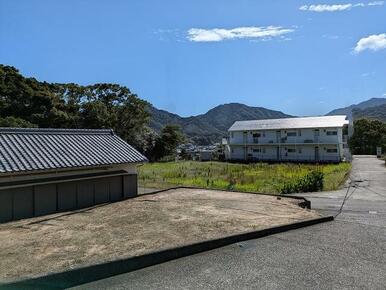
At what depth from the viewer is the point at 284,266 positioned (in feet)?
17.4

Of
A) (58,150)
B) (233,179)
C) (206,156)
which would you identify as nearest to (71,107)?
(206,156)

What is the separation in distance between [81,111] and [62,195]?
1227 inches

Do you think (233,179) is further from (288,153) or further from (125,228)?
(288,153)

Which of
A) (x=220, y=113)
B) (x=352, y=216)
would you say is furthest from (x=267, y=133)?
(x=220, y=113)

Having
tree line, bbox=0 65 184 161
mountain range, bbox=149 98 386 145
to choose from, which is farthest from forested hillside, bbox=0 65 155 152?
mountain range, bbox=149 98 386 145

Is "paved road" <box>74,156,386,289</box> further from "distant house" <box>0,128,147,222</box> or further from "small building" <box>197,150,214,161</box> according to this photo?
"small building" <box>197,150,214,161</box>

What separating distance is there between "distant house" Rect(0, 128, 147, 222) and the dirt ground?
0.72m

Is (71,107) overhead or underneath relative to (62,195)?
overhead

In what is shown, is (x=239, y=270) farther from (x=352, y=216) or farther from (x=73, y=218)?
(x=352, y=216)

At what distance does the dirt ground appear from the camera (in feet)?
17.4

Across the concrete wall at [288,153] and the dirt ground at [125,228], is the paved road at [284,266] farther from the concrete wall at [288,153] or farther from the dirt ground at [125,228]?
the concrete wall at [288,153]

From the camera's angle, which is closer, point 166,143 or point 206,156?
point 166,143

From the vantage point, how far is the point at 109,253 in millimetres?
5508

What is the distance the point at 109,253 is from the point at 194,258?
119 cm
